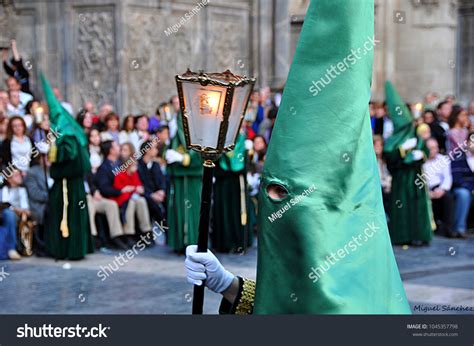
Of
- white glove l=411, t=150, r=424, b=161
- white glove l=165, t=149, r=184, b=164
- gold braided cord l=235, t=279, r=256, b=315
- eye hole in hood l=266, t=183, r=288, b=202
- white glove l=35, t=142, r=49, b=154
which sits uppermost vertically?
eye hole in hood l=266, t=183, r=288, b=202

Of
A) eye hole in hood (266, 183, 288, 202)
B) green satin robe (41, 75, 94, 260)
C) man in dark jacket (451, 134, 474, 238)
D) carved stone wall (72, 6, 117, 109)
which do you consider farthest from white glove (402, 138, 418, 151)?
eye hole in hood (266, 183, 288, 202)

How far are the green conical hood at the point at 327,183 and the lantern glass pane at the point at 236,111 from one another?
69 cm

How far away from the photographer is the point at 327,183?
328 centimetres

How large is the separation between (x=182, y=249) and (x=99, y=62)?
6041 mm

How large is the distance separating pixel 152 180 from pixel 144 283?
2.90 m

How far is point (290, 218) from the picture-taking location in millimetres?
3297

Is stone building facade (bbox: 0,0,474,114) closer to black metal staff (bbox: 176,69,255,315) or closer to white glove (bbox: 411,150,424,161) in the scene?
white glove (bbox: 411,150,424,161)

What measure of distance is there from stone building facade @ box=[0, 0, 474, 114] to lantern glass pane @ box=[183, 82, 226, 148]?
41.0 ft

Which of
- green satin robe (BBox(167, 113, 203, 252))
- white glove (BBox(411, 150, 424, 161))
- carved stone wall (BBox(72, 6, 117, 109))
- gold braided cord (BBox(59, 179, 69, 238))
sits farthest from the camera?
carved stone wall (BBox(72, 6, 117, 109))

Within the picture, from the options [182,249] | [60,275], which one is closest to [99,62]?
[182,249]

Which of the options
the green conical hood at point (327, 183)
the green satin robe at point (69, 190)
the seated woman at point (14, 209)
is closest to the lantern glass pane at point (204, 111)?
the green conical hood at point (327, 183)

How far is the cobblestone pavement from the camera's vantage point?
29.3ft

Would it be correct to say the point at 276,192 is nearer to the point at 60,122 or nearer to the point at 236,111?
the point at 236,111
